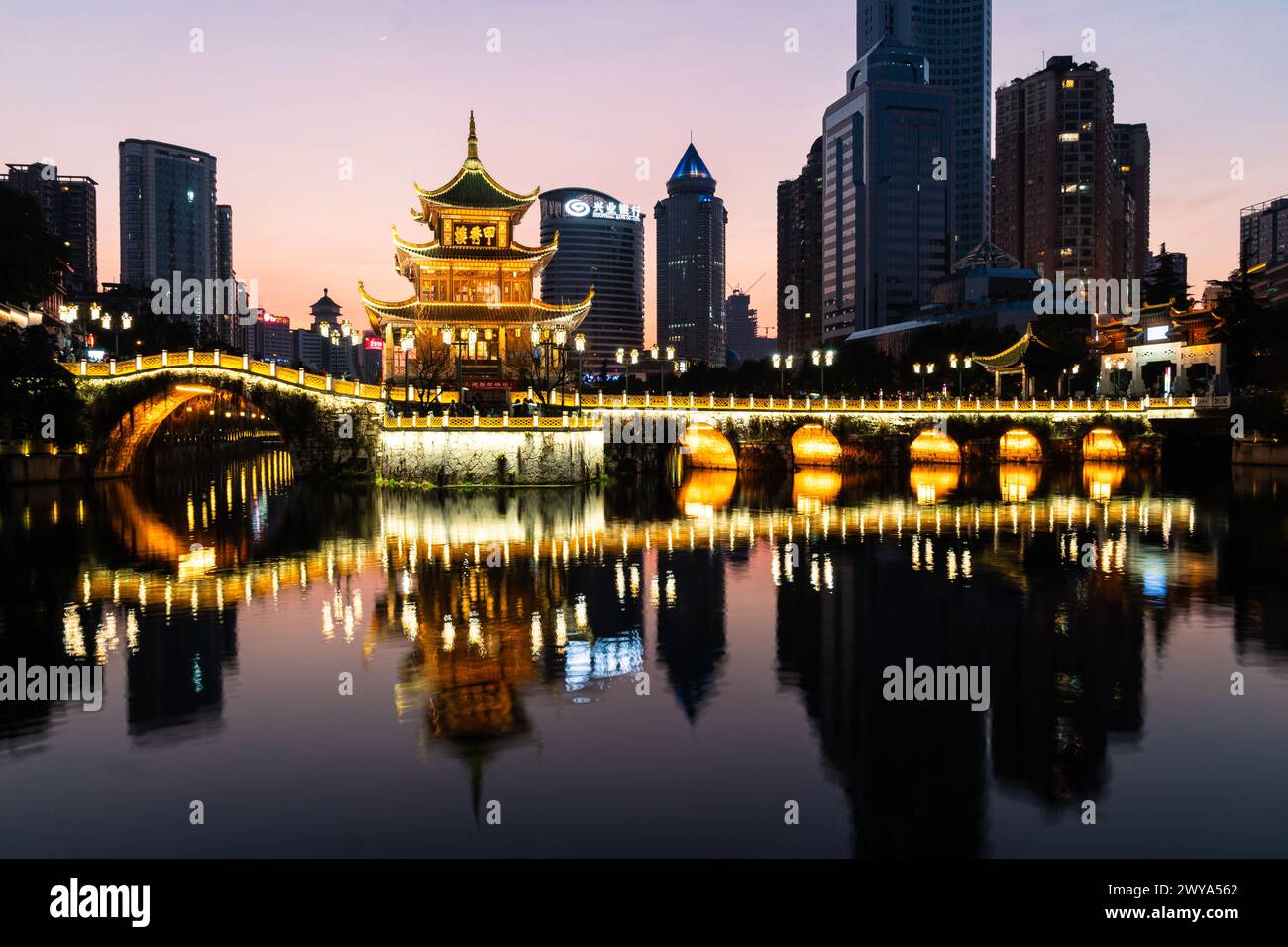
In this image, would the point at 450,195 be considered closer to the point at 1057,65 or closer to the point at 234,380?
the point at 234,380

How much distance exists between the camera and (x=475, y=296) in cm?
6181

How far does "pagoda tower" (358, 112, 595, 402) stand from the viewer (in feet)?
196

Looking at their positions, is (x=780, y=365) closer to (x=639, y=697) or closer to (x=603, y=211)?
(x=639, y=697)

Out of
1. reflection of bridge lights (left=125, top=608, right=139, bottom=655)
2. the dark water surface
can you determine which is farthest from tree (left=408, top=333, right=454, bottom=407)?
reflection of bridge lights (left=125, top=608, right=139, bottom=655)

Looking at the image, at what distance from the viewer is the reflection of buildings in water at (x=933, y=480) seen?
47344 millimetres

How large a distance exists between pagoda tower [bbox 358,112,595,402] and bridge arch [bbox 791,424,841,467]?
20351 mm

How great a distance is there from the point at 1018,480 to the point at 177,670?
5119cm

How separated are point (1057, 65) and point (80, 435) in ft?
582

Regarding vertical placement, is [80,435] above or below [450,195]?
below

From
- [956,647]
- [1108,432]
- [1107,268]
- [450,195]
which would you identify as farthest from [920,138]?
[956,647]

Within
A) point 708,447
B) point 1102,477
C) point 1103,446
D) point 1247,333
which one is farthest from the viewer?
point 1103,446

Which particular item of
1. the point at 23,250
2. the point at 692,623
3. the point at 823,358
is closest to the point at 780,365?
the point at 823,358

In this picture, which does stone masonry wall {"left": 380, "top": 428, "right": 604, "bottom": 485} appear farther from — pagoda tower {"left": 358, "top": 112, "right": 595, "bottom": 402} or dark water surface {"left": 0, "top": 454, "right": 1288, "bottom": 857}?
dark water surface {"left": 0, "top": 454, "right": 1288, "bottom": 857}
